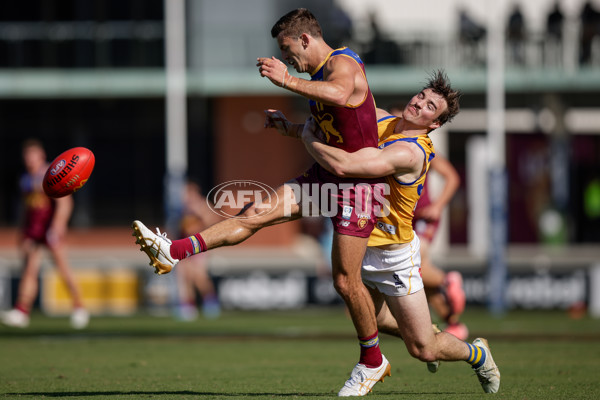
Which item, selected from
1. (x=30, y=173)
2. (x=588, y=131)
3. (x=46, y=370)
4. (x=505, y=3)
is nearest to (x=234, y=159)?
(x=505, y=3)

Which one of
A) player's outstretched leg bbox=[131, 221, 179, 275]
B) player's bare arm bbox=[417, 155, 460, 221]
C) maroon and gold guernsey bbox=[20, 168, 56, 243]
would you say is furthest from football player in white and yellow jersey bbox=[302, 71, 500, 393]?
maroon and gold guernsey bbox=[20, 168, 56, 243]

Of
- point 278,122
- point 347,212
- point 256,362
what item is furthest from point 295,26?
point 256,362

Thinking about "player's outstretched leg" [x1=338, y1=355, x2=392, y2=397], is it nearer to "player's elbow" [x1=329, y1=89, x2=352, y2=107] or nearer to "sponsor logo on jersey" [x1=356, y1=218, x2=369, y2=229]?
"sponsor logo on jersey" [x1=356, y1=218, x2=369, y2=229]

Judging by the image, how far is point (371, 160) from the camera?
7.23 meters

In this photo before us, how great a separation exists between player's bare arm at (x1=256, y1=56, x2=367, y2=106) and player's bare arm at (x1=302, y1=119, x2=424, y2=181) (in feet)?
1.23

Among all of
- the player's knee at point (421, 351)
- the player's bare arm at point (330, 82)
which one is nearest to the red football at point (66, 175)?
the player's bare arm at point (330, 82)

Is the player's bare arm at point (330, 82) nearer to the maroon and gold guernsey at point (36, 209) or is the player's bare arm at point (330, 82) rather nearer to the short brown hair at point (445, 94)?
the short brown hair at point (445, 94)

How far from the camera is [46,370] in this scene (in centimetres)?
928

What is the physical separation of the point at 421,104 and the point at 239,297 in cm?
1192

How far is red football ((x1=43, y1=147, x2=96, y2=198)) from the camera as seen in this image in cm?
805

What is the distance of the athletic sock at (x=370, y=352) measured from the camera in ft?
24.4

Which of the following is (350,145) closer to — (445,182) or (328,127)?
(328,127)

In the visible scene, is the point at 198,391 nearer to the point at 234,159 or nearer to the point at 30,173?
the point at 30,173

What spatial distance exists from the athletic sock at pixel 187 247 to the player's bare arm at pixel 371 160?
104 cm
